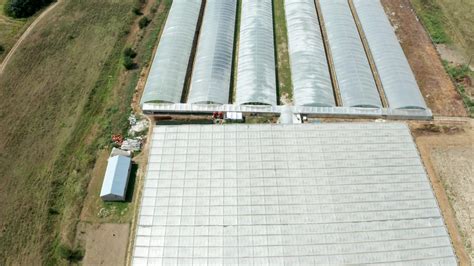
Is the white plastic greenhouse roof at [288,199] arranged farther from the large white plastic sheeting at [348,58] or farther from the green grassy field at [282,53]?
the green grassy field at [282,53]

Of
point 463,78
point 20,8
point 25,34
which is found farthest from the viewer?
point 20,8

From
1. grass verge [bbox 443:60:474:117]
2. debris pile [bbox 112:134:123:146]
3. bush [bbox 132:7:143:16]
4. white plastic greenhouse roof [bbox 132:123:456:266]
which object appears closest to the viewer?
white plastic greenhouse roof [bbox 132:123:456:266]

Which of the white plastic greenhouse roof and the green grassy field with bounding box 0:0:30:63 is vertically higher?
the green grassy field with bounding box 0:0:30:63

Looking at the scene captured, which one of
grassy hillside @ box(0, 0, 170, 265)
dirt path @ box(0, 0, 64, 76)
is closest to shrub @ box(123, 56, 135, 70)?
grassy hillside @ box(0, 0, 170, 265)

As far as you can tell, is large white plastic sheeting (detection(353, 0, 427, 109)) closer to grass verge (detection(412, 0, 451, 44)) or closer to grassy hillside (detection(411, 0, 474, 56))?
grass verge (detection(412, 0, 451, 44))

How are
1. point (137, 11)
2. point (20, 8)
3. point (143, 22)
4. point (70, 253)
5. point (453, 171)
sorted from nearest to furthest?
point (70, 253)
point (453, 171)
point (143, 22)
point (20, 8)
point (137, 11)

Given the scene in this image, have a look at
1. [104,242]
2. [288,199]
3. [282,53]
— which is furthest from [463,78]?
[104,242]

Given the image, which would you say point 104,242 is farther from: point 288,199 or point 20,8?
point 20,8
